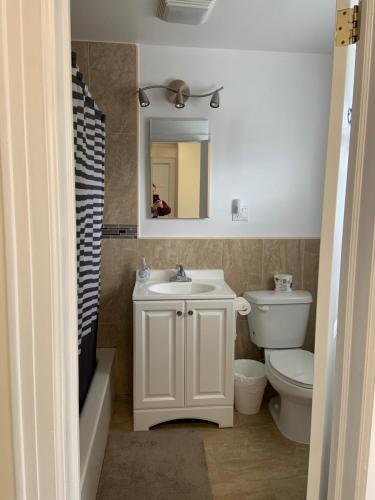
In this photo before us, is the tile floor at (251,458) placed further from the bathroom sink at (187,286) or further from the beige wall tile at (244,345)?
the bathroom sink at (187,286)

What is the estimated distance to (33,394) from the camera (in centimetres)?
78

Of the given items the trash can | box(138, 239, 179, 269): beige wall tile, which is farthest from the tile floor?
box(138, 239, 179, 269): beige wall tile

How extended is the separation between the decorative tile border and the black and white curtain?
0.49m

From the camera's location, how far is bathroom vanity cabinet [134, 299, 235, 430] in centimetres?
215

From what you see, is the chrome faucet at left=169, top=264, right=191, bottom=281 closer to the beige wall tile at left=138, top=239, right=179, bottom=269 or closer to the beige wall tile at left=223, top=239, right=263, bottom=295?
the beige wall tile at left=138, top=239, right=179, bottom=269

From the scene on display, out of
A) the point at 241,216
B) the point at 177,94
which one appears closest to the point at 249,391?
the point at 241,216

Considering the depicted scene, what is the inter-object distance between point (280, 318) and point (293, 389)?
505mm

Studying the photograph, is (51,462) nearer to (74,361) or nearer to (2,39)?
(74,361)

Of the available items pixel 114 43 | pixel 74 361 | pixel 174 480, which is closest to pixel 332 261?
pixel 74 361

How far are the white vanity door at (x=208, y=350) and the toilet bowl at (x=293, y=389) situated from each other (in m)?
0.28

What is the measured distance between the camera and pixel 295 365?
2195 millimetres

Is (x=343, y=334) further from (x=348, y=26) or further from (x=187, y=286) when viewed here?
(x=187, y=286)

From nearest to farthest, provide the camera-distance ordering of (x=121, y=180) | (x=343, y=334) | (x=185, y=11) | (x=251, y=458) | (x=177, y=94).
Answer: (x=343, y=334) < (x=185, y=11) < (x=251, y=458) < (x=177, y=94) < (x=121, y=180)

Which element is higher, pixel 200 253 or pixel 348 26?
pixel 348 26
